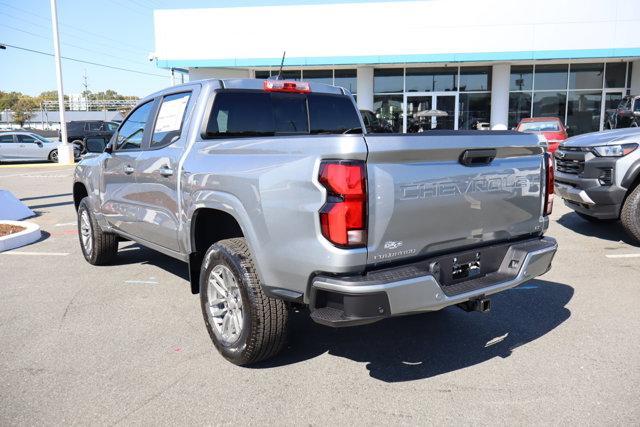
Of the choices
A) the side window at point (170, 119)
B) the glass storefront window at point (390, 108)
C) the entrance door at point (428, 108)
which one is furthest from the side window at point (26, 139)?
the side window at point (170, 119)

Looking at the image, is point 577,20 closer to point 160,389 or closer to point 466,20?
point 466,20

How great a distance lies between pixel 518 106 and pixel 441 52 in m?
4.55

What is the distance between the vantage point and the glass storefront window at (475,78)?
22875mm

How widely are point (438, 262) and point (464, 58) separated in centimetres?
1964

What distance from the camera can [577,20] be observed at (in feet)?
68.6

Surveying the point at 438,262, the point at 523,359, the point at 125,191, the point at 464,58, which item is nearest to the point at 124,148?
the point at 125,191

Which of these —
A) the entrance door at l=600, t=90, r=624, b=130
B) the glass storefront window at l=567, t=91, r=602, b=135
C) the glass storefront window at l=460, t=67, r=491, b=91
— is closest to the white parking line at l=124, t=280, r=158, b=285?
the glass storefront window at l=460, t=67, r=491, b=91

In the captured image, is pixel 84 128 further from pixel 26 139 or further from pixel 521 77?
pixel 521 77

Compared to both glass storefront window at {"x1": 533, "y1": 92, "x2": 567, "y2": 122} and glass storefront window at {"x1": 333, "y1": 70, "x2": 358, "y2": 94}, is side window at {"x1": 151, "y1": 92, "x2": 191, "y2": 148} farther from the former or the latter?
glass storefront window at {"x1": 533, "y1": 92, "x2": 567, "y2": 122}

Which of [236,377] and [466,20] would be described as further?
[466,20]

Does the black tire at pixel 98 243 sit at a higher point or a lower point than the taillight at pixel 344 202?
lower

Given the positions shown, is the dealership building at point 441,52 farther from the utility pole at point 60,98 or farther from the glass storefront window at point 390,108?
the utility pole at point 60,98

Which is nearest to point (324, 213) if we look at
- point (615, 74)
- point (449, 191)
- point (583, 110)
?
point (449, 191)

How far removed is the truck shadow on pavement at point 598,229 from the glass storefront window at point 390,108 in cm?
1507
